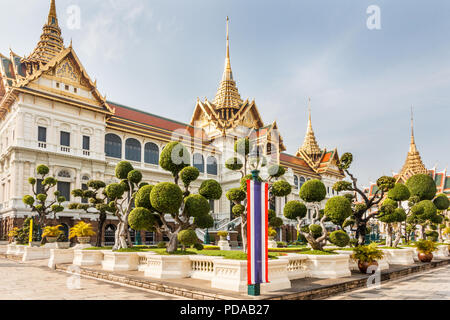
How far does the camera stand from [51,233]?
21516mm

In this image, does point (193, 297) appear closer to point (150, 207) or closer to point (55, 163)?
point (150, 207)

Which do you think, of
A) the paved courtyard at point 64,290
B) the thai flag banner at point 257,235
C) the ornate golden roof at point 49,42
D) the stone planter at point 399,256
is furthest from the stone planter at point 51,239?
the stone planter at point 399,256

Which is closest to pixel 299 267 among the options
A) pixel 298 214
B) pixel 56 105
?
pixel 298 214

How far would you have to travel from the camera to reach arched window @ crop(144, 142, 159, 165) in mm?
36281

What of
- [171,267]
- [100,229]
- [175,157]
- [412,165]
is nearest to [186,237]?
[171,267]

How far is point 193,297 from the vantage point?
8828 millimetres

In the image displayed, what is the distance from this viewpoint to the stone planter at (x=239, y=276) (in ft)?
28.8

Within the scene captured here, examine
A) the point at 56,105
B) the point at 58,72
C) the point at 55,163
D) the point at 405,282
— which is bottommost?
the point at 405,282

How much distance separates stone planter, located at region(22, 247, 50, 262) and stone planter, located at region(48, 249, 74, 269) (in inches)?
185

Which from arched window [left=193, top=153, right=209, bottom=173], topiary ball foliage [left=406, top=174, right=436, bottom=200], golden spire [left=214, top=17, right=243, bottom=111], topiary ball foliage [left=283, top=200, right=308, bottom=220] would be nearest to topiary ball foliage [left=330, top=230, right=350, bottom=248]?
topiary ball foliage [left=283, top=200, right=308, bottom=220]

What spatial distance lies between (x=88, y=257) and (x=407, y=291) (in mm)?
12093

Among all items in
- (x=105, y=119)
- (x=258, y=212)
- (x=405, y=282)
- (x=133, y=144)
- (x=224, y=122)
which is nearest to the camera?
(x=258, y=212)

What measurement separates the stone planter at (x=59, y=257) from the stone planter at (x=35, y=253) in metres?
4.71

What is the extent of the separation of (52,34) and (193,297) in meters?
33.8
